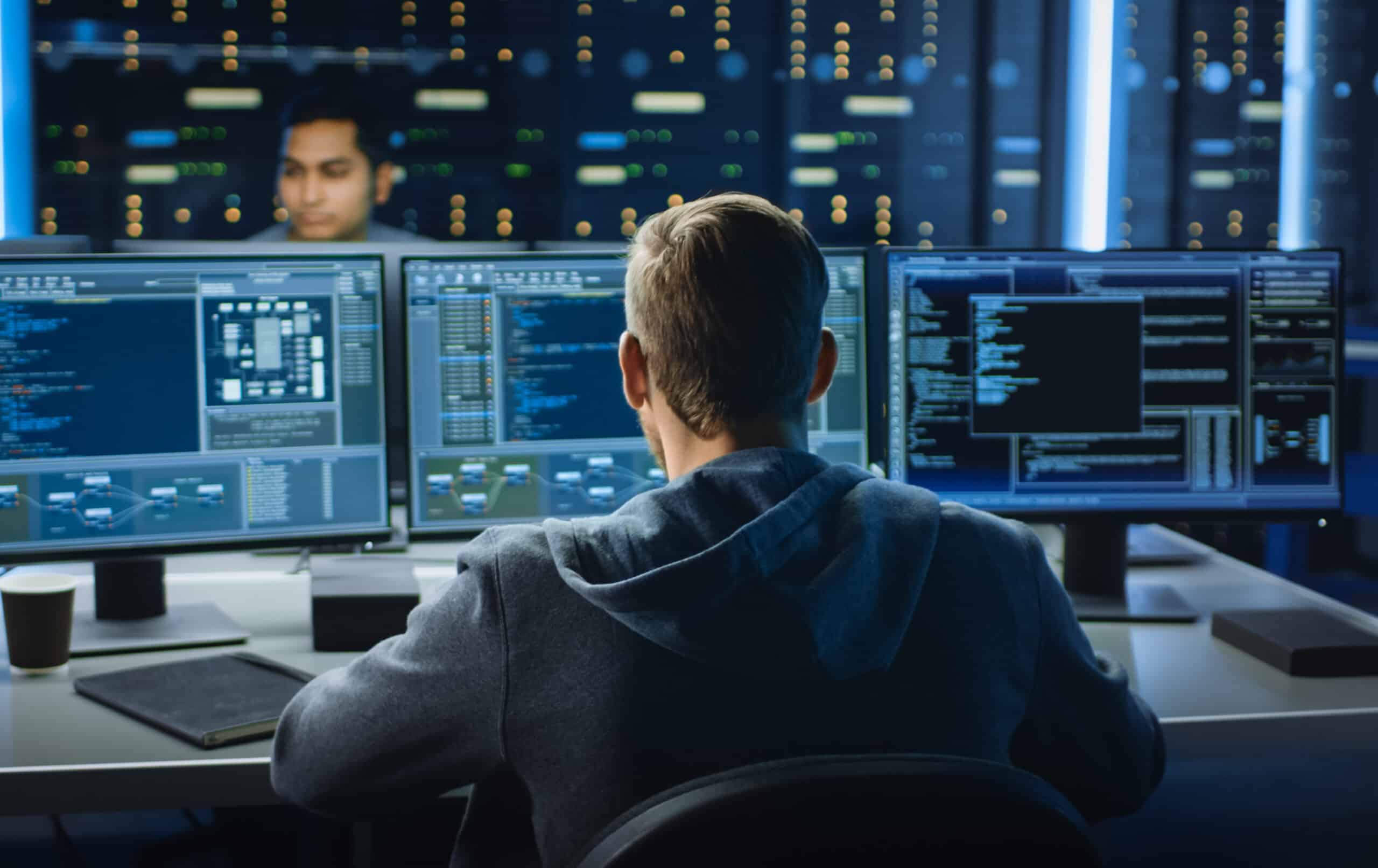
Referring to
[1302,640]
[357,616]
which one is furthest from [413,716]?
[1302,640]

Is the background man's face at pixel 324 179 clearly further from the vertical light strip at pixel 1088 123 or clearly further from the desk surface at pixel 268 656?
the vertical light strip at pixel 1088 123

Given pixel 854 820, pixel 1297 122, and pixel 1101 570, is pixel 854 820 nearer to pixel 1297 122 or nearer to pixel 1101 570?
pixel 1101 570

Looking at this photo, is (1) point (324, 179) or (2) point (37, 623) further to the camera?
(1) point (324, 179)

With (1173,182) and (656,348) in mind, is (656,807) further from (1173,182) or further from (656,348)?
(1173,182)

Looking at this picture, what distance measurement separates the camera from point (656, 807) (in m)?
0.63

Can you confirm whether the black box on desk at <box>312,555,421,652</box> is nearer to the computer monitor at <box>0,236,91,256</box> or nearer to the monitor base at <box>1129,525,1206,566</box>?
the computer monitor at <box>0,236,91,256</box>

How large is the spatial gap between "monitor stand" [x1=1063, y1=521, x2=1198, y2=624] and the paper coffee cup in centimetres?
128

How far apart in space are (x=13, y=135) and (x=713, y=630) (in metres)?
3.19

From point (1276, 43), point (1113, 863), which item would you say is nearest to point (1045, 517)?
point (1113, 863)

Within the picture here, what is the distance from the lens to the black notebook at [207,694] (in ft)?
4.00

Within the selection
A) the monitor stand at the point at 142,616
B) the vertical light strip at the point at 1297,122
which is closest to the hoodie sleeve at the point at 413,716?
the monitor stand at the point at 142,616

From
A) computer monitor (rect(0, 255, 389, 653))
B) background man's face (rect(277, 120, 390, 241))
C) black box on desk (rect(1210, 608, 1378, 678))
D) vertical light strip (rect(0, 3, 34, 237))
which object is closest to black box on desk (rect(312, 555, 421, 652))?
computer monitor (rect(0, 255, 389, 653))

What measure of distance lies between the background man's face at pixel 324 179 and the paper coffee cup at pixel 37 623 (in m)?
2.29

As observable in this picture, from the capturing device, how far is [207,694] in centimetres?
132
